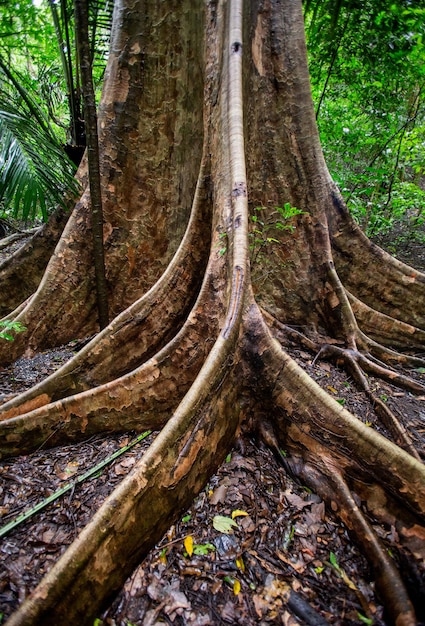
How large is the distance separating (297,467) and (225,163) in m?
2.38

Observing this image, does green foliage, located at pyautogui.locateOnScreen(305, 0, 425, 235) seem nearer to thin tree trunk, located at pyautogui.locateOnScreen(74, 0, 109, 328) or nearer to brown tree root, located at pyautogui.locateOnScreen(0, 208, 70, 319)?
thin tree trunk, located at pyautogui.locateOnScreen(74, 0, 109, 328)

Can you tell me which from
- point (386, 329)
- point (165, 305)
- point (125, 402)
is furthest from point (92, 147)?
point (386, 329)

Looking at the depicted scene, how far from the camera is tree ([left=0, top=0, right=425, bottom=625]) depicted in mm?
1795

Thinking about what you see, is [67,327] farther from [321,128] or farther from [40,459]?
[321,128]

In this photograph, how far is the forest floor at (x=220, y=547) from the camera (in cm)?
152

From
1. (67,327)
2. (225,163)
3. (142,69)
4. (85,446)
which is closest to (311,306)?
(225,163)

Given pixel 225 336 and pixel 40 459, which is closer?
pixel 225 336

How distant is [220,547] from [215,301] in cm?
154

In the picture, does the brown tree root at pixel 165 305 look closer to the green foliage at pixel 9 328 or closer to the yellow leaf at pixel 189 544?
the green foliage at pixel 9 328

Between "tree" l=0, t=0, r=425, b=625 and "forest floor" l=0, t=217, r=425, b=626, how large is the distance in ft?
0.31

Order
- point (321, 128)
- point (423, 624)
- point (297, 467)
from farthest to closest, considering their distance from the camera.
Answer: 1. point (321, 128)
2. point (297, 467)
3. point (423, 624)

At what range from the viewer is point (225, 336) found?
215 centimetres

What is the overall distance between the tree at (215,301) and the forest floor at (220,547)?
0.31 feet

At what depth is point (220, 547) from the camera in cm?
179
